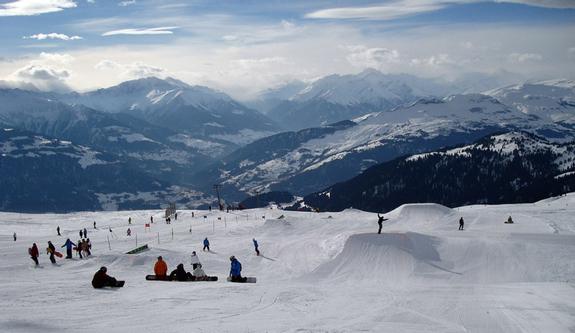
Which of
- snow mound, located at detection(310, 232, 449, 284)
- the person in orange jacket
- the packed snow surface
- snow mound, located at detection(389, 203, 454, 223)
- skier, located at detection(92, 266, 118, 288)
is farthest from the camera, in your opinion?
snow mound, located at detection(389, 203, 454, 223)

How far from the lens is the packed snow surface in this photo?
1903cm

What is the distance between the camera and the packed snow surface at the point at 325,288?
19.0 m

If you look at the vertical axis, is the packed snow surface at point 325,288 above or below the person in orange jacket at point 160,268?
below

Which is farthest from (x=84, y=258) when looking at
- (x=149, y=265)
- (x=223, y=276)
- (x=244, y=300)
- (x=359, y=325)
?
(x=359, y=325)

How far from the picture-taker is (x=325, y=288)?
28.0 metres

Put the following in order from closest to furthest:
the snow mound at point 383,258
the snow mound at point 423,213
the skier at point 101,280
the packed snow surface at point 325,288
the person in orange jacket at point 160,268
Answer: the packed snow surface at point 325,288
the skier at point 101,280
the person in orange jacket at point 160,268
the snow mound at point 383,258
the snow mound at point 423,213

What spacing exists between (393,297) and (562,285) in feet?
30.3

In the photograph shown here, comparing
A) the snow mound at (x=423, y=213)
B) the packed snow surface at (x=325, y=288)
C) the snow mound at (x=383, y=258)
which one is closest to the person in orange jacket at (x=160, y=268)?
the packed snow surface at (x=325, y=288)

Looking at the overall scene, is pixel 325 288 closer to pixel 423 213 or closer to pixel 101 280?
pixel 101 280

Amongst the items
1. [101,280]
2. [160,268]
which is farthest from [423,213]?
[101,280]

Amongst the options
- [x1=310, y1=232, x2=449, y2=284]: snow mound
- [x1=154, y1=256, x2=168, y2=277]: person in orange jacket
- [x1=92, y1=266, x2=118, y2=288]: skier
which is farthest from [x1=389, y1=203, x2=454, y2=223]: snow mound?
[x1=92, y1=266, x2=118, y2=288]: skier

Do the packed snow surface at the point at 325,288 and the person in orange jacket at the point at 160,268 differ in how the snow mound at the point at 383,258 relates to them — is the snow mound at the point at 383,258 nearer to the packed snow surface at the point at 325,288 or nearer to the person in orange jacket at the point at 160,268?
the packed snow surface at the point at 325,288

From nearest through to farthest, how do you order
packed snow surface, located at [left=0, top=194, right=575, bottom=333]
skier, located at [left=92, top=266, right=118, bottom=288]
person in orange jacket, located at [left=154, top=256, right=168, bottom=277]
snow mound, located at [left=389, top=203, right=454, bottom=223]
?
packed snow surface, located at [left=0, top=194, right=575, bottom=333]
skier, located at [left=92, top=266, right=118, bottom=288]
person in orange jacket, located at [left=154, top=256, right=168, bottom=277]
snow mound, located at [left=389, top=203, right=454, bottom=223]

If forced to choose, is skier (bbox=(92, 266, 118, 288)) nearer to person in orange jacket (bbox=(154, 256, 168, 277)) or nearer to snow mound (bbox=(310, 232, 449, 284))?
person in orange jacket (bbox=(154, 256, 168, 277))
